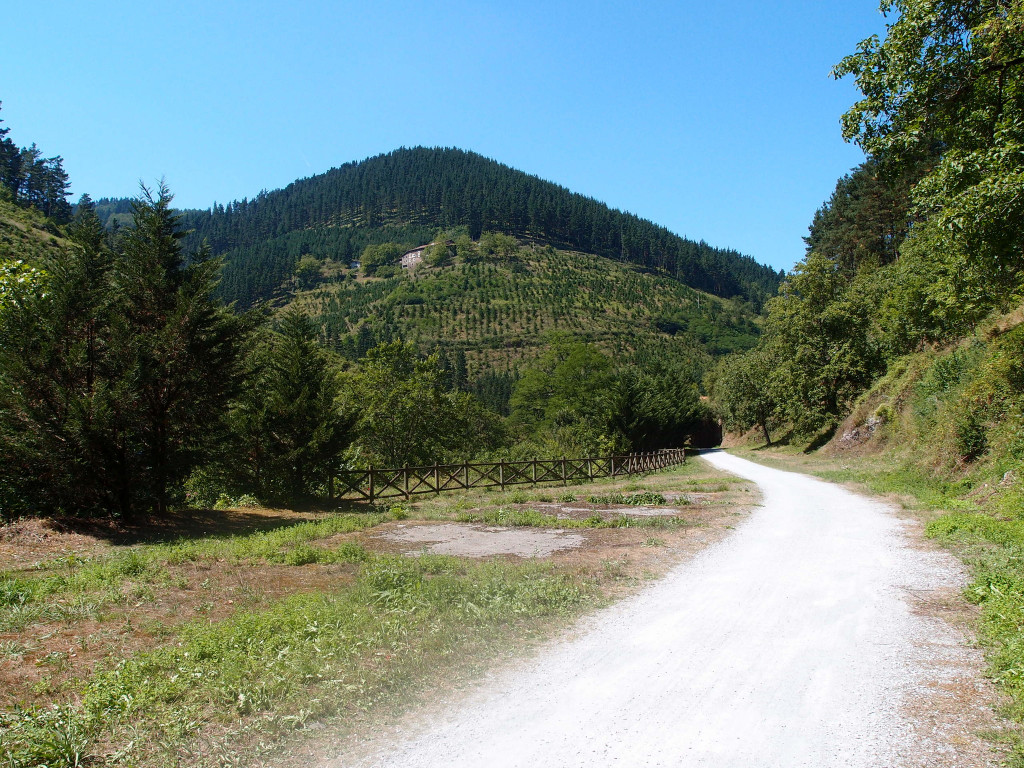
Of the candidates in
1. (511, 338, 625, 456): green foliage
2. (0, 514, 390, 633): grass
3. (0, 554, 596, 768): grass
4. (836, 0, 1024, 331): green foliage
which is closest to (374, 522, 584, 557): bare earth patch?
(0, 514, 390, 633): grass

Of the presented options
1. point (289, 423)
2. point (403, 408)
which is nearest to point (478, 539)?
point (289, 423)

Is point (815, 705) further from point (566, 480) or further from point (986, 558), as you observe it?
point (566, 480)

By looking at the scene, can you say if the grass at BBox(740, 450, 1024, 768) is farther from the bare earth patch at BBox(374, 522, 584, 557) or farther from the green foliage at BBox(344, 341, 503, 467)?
the green foliage at BBox(344, 341, 503, 467)

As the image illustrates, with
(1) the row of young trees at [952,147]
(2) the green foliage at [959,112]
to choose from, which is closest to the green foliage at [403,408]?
(1) the row of young trees at [952,147]

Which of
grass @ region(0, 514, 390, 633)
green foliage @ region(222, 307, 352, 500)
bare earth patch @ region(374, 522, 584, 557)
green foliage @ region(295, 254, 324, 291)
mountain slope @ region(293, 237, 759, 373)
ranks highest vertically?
green foliage @ region(295, 254, 324, 291)

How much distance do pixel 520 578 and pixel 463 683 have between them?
3.56 metres

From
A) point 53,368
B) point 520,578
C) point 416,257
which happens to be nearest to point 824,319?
point 520,578

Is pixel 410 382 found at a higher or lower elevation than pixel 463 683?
higher

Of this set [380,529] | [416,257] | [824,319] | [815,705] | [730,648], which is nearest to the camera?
[815,705]

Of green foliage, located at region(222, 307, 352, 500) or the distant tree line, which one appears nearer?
green foliage, located at region(222, 307, 352, 500)

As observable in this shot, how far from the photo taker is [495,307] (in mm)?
144875

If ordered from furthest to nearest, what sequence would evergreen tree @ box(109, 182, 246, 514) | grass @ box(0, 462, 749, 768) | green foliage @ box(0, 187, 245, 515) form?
evergreen tree @ box(109, 182, 246, 514) → green foliage @ box(0, 187, 245, 515) → grass @ box(0, 462, 749, 768)

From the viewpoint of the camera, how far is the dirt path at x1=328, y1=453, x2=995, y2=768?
397 centimetres

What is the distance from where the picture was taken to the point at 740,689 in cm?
489
